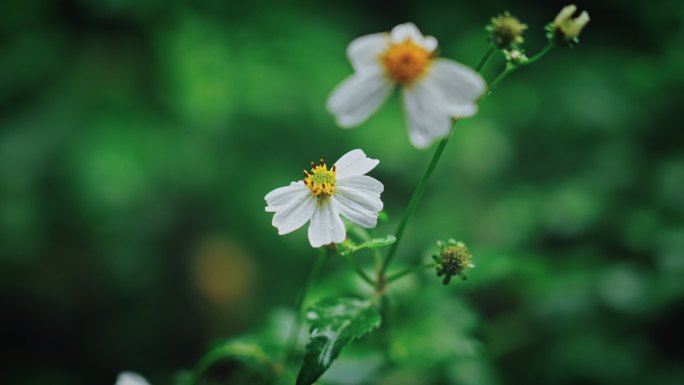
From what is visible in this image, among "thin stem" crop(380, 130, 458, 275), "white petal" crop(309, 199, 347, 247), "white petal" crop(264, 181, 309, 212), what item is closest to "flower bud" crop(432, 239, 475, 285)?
"thin stem" crop(380, 130, 458, 275)

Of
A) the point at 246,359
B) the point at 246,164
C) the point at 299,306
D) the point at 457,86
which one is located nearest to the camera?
the point at 457,86

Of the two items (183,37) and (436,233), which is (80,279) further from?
(436,233)

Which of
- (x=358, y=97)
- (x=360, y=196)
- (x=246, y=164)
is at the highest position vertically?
(x=246, y=164)

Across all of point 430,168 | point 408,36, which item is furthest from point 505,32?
point 430,168

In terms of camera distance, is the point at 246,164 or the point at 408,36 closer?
the point at 408,36

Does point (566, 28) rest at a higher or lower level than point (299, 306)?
higher

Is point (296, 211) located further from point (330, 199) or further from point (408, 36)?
point (408, 36)

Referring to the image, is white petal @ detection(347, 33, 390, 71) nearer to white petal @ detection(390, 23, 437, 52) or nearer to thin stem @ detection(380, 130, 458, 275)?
white petal @ detection(390, 23, 437, 52)

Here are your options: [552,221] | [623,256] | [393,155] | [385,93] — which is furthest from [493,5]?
[385,93]
